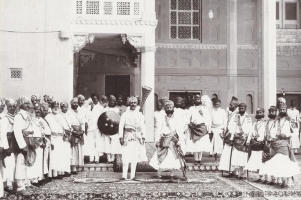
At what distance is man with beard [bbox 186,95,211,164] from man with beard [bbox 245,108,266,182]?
2049 mm

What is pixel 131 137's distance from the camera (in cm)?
1032

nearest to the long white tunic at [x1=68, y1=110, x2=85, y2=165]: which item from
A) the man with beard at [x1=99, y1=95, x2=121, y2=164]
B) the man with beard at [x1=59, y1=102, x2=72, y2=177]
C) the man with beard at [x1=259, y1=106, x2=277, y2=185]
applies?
the man with beard at [x1=59, y1=102, x2=72, y2=177]

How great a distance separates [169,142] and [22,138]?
3206 mm

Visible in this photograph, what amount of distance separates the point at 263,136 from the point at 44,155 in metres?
A: 4.60

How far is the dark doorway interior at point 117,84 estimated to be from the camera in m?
20.0

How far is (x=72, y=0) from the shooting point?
14547mm

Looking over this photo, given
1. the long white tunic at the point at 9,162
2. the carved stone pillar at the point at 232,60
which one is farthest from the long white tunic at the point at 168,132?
the carved stone pillar at the point at 232,60

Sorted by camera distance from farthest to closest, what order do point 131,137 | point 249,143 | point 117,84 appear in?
point 117,84
point 249,143
point 131,137

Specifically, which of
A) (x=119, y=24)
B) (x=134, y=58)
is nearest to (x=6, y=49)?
(x=119, y=24)

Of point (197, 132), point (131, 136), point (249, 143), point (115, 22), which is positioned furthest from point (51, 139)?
point (115, 22)

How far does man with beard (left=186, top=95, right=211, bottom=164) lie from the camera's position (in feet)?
41.3

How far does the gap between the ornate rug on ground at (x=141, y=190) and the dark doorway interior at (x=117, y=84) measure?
9567mm

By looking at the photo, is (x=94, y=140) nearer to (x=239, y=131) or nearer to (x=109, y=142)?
(x=109, y=142)

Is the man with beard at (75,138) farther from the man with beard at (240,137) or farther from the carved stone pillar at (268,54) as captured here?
the carved stone pillar at (268,54)
